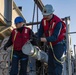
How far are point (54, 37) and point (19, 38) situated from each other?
2.85 ft

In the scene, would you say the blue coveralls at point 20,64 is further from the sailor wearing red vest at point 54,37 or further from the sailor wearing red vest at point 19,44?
the sailor wearing red vest at point 54,37

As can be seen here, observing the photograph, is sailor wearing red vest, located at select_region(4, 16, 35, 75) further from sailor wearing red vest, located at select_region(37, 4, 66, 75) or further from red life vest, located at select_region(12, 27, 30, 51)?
sailor wearing red vest, located at select_region(37, 4, 66, 75)

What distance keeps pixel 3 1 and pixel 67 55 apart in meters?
2.32

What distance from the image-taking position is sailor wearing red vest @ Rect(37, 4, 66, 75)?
4.27 m

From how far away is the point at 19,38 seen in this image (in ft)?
16.0

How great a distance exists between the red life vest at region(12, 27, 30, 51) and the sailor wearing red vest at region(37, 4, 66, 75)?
487 millimetres

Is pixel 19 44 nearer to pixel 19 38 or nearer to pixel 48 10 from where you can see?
pixel 19 38

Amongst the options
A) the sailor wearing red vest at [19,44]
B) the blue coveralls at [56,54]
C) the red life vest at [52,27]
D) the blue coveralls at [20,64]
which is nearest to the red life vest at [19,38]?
the sailor wearing red vest at [19,44]

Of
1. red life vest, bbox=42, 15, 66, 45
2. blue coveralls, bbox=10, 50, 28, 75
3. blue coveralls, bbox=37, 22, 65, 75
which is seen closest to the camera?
blue coveralls, bbox=37, 22, 65, 75

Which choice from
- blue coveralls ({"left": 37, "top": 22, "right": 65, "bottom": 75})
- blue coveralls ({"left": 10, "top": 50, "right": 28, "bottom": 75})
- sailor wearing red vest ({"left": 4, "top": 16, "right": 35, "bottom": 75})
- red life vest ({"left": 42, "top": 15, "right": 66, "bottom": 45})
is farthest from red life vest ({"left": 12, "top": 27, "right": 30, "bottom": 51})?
blue coveralls ({"left": 37, "top": 22, "right": 65, "bottom": 75})

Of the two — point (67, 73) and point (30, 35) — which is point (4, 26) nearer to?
point (30, 35)

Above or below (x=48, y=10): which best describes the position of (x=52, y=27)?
below

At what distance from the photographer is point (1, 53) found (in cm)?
512

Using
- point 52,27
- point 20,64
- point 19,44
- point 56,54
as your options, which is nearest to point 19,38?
point 19,44
